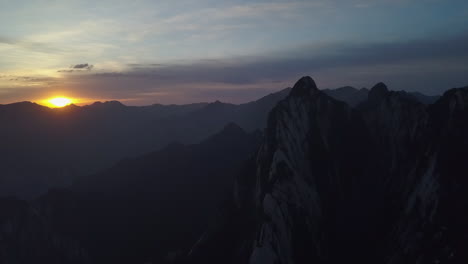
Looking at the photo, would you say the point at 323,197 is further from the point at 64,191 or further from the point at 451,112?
the point at 64,191

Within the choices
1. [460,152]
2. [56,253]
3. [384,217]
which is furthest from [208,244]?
[56,253]

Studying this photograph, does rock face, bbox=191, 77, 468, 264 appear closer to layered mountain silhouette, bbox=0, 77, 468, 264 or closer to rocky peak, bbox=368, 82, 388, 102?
layered mountain silhouette, bbox=0, 77, 468, 264

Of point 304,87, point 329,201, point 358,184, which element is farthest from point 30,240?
point 358,184

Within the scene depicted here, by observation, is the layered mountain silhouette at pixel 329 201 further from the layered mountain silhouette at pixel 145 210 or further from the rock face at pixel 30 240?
the layered mountain silhouette at pixel 145 210

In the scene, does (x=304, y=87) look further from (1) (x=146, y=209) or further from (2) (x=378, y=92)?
(1) (x=146, y=209)

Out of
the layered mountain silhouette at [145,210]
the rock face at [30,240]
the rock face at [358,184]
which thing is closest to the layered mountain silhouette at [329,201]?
the rock face at [358,184]

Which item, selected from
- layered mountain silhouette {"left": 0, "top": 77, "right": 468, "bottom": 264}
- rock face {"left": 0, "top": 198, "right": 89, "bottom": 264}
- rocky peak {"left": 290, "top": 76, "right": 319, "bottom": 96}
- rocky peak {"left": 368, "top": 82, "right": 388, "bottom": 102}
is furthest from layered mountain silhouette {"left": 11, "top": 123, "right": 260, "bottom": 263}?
rocky peak {"left": 368, "top": 82, "right": 388, "bottom": 102}

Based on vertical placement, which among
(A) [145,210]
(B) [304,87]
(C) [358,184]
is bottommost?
(A) [145,210]
